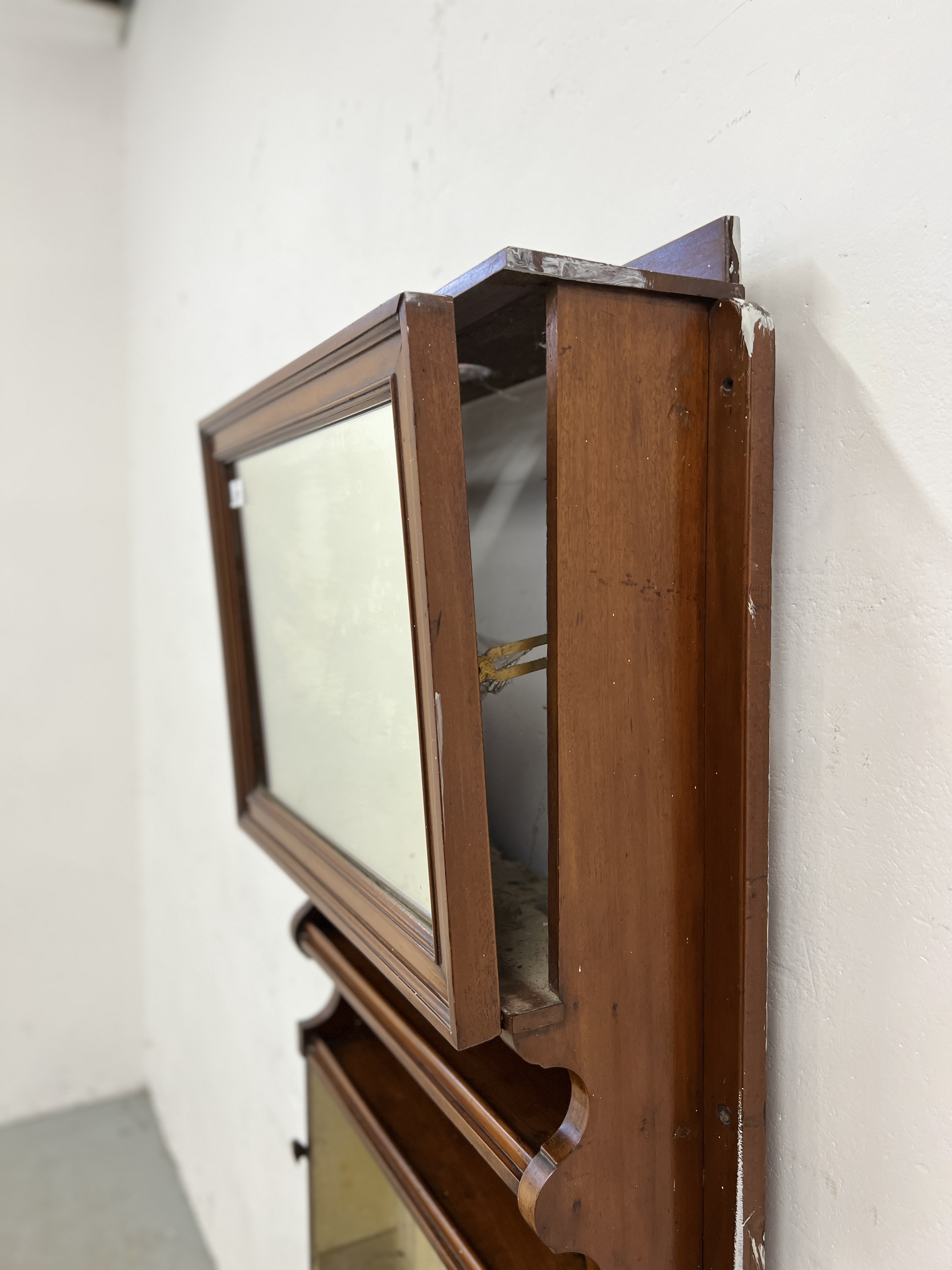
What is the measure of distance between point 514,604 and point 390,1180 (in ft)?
1.58

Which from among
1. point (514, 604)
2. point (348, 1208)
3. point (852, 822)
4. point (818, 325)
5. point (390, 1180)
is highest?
Result: point (818, 325)

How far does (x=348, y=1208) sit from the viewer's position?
99 cm

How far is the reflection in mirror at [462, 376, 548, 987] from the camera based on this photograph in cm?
74

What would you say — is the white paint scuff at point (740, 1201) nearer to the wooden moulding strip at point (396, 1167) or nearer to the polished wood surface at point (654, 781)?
the polished wood surface at point (654, 781)

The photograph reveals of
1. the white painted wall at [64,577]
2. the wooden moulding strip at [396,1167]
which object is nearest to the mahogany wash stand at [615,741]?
the wooden moulding strip at [396,1167]

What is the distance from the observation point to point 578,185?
2.22 feet

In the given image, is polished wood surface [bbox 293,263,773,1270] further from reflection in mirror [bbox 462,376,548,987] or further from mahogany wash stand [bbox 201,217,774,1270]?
reflection in mirror [bbox 462,376,548,987]

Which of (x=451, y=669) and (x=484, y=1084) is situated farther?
(x=484, y=1084)

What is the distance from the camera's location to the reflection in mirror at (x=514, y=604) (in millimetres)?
744

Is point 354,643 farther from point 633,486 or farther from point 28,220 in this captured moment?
point 28,220

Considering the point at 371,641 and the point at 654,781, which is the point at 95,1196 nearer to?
the point at 371,641

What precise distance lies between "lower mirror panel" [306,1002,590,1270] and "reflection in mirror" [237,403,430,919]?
0.85 ft

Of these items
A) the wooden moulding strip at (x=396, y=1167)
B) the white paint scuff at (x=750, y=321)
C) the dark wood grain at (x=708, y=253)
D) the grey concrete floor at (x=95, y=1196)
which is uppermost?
the dark wood grain at (x=708, y=253)

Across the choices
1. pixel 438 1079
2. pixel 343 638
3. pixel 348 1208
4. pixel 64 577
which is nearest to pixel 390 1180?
pixel 438 1079
